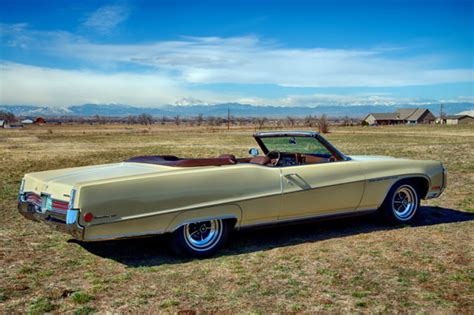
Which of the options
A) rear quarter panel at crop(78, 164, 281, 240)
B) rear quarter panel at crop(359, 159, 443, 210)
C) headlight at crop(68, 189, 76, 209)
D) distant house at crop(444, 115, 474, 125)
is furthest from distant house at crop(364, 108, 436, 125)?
headlight at crop(68, 189, 76, 209)

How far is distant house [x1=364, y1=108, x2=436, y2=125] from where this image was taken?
129m

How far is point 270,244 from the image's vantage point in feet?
18.5

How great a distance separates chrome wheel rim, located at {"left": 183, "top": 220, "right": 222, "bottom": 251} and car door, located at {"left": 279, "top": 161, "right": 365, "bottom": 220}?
2.51 feet

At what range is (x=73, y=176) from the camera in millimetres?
5051

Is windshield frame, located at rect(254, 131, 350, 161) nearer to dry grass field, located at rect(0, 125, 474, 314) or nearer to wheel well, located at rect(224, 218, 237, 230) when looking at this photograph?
dry grass field, located at rect(0, 125, 474, 314)

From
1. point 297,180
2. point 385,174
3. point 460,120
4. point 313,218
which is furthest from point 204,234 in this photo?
point 460,120

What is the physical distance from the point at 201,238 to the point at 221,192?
0.57 meters

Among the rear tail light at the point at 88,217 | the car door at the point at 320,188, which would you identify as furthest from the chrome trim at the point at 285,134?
the rear tail light at the point at 88,217

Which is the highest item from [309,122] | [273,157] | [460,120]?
[460,120]

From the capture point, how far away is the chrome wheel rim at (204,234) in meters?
5.00

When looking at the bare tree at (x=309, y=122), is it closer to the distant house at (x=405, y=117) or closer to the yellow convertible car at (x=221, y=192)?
the distant house at (x=405, y=117)

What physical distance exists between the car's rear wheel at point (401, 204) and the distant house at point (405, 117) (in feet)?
413

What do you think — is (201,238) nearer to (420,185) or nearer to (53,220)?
(53,220)

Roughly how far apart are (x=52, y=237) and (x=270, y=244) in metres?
2.82
